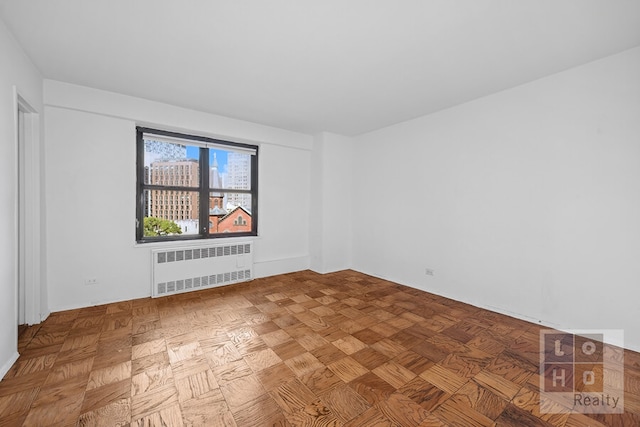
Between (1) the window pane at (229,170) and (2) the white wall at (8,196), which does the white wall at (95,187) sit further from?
(2) the white wall at (8,196)

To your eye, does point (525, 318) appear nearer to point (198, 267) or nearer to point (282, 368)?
point (282, 368)

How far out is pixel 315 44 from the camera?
2.18m

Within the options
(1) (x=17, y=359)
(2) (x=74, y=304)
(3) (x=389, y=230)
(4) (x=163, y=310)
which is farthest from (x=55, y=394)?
(3) (x=389, y=230)

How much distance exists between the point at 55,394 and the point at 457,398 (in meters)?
2.60

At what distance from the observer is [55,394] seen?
65.9 inches

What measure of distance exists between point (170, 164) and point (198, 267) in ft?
5.16

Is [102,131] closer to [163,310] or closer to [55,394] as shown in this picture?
[163,310]

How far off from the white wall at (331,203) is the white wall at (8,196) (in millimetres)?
3687

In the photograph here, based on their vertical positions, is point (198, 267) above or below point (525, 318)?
above

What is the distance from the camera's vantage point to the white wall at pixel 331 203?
4.82m

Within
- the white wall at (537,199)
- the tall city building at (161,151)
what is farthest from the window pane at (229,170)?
the white wall at (537,199)

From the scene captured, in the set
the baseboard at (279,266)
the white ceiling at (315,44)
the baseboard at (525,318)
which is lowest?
the baseboard at (525,318)

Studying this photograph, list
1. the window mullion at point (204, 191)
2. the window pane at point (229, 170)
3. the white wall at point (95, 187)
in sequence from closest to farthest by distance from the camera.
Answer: the white wall at point (95, 187), the window mullion at point (204, 191), the window pane at point (229, 170)

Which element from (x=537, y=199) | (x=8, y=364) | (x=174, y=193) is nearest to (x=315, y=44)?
(x=537, y=199)
